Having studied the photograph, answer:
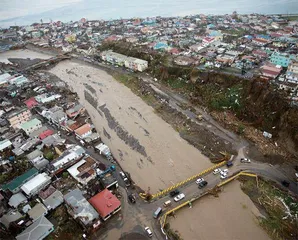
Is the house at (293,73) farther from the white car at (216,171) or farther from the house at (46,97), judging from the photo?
the house at (46,97)

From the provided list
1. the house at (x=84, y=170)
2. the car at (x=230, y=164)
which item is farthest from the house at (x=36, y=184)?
the car at (x=230, y=164)

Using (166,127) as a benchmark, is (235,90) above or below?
above

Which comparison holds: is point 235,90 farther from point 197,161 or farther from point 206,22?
point 206,22

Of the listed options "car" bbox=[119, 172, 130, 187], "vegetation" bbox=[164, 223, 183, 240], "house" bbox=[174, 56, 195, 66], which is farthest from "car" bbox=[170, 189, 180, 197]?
"house" bbox=[174, 56, 195, 66]

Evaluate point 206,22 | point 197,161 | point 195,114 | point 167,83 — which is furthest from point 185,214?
point 206,22

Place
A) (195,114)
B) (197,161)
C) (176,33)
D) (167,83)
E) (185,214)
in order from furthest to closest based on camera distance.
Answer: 1. (176,33)
2. (167,83)
3. (195,114)
4. (197,161)
5. (185,214)

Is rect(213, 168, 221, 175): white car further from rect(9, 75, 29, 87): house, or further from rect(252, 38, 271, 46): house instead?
rect(252, 38, 271, 46): house

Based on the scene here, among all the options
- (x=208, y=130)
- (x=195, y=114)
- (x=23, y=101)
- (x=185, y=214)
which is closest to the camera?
(x=185, y=214)
